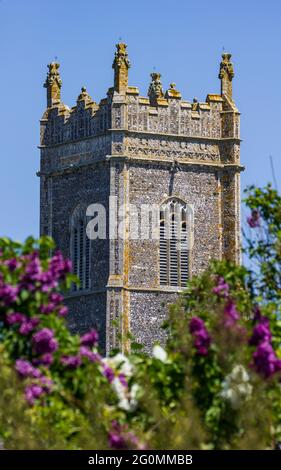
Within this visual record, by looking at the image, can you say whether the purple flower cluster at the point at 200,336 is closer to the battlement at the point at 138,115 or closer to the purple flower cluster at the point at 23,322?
the purple flower cluster at the point at 23,322

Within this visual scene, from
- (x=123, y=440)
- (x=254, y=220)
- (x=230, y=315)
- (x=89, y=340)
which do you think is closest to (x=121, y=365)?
(x=89, y=340)

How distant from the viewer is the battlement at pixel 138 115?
76.3m

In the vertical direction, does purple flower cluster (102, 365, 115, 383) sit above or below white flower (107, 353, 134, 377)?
below

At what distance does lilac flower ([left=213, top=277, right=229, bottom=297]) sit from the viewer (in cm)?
2938

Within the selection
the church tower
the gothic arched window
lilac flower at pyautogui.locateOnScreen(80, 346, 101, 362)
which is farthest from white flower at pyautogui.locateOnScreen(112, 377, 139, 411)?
the gothic arched window

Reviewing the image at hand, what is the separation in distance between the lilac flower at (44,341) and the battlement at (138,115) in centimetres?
4921

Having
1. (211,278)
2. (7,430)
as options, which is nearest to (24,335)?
(7,430)

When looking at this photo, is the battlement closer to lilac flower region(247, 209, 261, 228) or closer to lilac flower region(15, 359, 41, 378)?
lilac flower region(247, 209, 261, 228)

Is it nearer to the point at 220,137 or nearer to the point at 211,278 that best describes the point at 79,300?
the point at 220,137

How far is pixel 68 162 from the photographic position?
253 feet

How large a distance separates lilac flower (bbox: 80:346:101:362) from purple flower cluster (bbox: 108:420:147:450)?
4.76ft

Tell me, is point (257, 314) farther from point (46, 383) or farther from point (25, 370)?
point (25, 370)

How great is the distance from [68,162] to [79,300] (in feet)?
15.4

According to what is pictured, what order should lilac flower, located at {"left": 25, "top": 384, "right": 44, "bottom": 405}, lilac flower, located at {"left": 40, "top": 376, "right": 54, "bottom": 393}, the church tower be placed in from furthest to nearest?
the church tower, lilac flower, located at {"left": 40, "top": 376, "right": 54, "bottom": 393}, lilac flower, located at {"left": 25, "top": 384, "right": 44, "bottom": 405}
